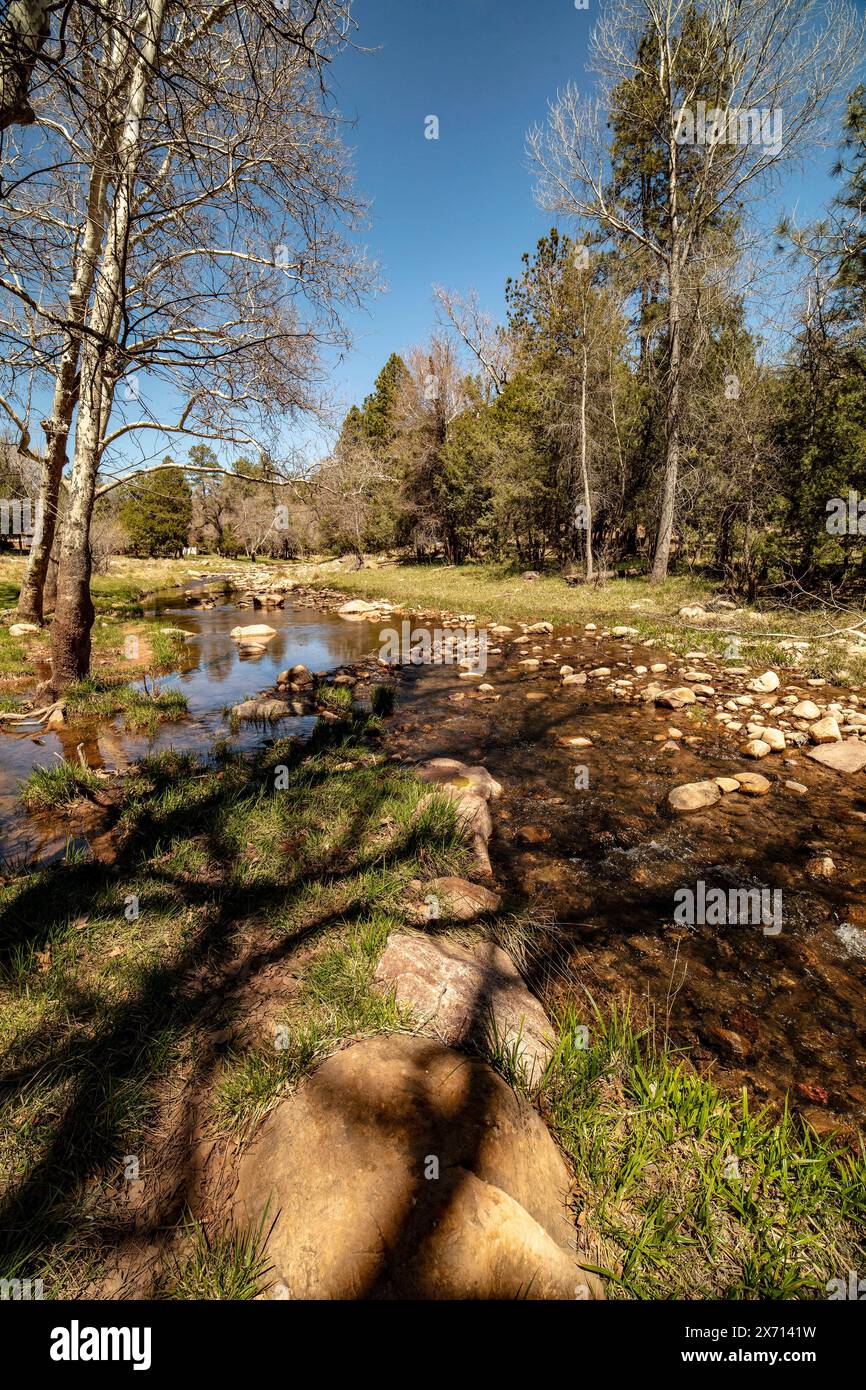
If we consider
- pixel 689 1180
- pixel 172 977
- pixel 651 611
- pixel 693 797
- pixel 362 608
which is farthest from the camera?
pixel 362 608

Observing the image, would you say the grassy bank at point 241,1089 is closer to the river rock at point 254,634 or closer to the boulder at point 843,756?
the boulder at point 843,756

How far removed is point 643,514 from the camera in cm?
2111

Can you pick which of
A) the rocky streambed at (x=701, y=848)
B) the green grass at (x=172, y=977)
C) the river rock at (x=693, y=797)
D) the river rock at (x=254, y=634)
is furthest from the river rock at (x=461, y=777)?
the river rock at (x=254, y=634)

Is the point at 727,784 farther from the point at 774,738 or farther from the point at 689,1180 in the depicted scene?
the point at 689,1180

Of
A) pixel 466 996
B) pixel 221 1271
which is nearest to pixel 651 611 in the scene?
pixel 466 996

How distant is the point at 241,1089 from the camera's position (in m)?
1.86

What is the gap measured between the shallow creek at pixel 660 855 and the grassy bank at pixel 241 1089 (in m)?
0.37

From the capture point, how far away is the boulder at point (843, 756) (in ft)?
16.4

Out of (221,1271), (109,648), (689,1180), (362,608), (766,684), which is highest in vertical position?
(362,608)

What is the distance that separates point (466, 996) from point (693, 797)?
3.14m

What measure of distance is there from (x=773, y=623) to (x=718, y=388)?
883 centimetres

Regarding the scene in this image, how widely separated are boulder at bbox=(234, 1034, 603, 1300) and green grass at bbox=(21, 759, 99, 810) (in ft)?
11.9
